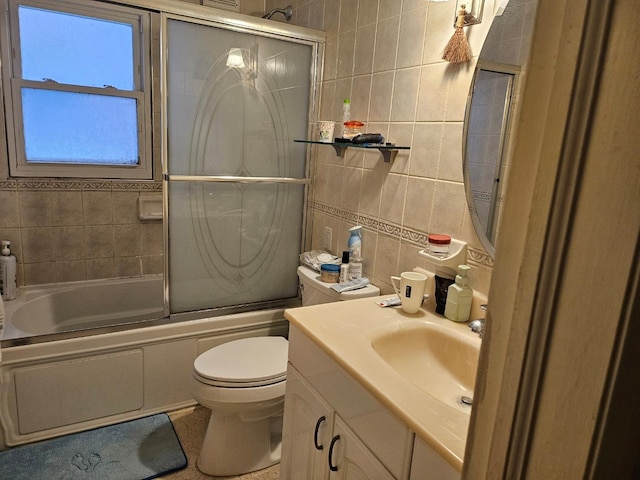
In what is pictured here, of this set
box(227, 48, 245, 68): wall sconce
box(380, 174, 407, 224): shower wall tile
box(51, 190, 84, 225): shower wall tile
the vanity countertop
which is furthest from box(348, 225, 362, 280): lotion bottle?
box(51, 190, 84, 225): shower wall tile

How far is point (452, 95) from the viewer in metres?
1.52

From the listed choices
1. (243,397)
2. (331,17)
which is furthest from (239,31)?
(243,397)

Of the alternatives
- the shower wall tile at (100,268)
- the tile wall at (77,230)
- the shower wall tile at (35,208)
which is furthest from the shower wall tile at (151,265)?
the shower wall tile at (35,208)

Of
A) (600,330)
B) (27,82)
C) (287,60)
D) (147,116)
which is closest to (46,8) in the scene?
(27,82)

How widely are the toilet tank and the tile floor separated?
74 centimetres

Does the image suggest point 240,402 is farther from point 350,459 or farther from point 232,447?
point 350,459

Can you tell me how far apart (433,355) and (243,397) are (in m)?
0.78

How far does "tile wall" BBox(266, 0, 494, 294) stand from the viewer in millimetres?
1515

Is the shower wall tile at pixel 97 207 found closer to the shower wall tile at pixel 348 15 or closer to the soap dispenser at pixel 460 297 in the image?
the shower wall tile at pixel 348 15

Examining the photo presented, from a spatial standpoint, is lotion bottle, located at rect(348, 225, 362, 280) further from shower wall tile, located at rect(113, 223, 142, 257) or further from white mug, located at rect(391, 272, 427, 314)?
shower wall tile, located at rect(113, 223, 142, 257)

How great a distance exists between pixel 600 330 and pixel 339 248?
73.2 inches

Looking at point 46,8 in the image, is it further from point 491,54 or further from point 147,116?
point 491,54

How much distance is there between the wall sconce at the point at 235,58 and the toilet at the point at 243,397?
3.59ft

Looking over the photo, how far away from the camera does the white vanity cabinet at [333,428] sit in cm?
100
